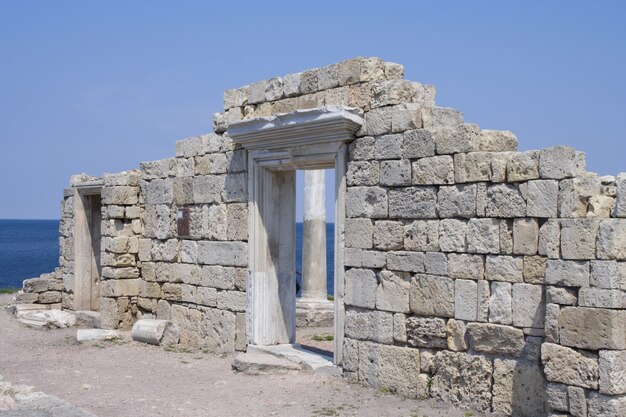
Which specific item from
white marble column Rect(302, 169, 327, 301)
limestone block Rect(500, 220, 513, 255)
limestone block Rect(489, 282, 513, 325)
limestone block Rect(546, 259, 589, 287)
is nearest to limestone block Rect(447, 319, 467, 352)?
limestone block Rect(489, 282, 513, 325)

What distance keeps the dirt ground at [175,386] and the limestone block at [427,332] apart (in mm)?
565

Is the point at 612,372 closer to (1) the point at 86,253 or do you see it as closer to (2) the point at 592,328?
(2) the point at 592,328

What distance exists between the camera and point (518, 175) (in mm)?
6680

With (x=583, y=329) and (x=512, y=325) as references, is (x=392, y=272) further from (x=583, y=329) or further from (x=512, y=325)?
(x=583, y=329)

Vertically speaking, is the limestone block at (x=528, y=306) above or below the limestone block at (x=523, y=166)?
below

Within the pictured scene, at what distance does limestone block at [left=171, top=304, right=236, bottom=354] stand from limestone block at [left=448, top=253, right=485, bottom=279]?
372 cm

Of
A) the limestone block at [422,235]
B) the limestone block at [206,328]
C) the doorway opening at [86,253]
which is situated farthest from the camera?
the doorway opening at [86,253]

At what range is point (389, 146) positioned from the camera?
7945 mm

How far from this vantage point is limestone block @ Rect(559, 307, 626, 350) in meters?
5.77

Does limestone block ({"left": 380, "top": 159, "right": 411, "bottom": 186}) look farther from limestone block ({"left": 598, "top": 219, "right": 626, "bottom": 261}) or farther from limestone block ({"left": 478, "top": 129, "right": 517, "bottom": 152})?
limestone block ({"left": 598, "top": 219, "right": 626, "bottom": 261})

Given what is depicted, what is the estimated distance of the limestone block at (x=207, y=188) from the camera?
10.3 m

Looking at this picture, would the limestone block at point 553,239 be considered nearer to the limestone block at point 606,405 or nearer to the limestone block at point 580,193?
the limestone block at point 580,193

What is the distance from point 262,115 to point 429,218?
119 inches

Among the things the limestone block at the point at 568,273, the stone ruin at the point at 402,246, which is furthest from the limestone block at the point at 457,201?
the limestone block at the point at 568,273
